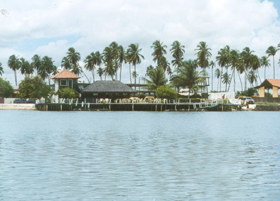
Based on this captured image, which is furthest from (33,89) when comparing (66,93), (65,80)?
(66,93)

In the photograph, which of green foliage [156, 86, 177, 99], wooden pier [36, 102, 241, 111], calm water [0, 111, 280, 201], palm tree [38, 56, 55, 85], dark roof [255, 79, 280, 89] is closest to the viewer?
calm water [0, 111, 280, 201]

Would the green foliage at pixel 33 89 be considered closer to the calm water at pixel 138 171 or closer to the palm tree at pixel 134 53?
the palm tree at pixel 134 53

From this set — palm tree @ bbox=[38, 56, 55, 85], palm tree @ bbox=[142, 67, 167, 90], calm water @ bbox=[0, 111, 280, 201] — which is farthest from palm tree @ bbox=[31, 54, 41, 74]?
calm water @ bbox=[0, 111, 280, 201]

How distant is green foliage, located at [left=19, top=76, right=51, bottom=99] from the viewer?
322 ft

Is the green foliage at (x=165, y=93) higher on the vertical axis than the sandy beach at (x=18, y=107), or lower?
higher

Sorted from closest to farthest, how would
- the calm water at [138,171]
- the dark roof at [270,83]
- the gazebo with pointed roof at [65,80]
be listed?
the calm water at [138,171]
the dark roof at [270,83]
the gazebo with pointed roof at [65,80]

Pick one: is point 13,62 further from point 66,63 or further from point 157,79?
point 157,79

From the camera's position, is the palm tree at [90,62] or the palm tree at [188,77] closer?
the palm tree at [188,77]

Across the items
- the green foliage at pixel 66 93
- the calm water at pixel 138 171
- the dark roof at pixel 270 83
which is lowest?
the calm water at pixel 138 171

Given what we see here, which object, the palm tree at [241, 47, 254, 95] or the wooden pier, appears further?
the palm tree at [241, 47, 254, 95]

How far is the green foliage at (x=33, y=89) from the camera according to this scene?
98.2m

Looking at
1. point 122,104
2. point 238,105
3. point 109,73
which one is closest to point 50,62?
point 109,73

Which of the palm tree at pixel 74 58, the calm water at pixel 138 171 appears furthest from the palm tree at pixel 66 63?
the calm water at pixel 138 171

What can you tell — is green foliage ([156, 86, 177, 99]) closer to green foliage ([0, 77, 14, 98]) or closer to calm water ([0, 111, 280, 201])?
green foliage ([0, 77, 14, 98])
